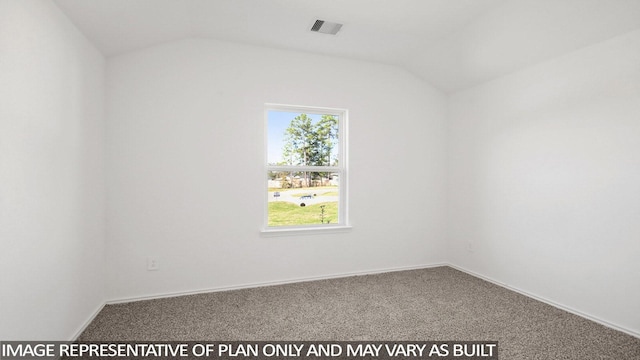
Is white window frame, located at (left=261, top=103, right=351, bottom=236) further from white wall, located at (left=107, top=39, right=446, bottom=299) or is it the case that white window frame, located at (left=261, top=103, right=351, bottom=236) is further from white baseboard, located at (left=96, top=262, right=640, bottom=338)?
white baseboard, located at (left=96, top=262, right=640, bottom=338)

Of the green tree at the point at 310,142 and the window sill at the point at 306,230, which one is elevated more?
the green tree at the point at 310,142

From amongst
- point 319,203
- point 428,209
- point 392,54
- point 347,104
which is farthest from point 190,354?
point 392,54

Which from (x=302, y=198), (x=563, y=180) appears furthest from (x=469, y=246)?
(x=302, y=198)

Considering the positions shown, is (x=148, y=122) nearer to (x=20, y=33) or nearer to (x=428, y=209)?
(x=20, y=33)

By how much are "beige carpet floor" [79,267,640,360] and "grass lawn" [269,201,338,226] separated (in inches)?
29.3

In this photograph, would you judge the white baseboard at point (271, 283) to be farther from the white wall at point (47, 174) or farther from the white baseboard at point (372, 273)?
the white wall at point (47, 174)

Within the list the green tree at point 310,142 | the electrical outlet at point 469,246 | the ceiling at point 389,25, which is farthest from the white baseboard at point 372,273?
the ceiling at point 389,25

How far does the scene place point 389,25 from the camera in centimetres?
292

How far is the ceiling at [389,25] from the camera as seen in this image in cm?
231

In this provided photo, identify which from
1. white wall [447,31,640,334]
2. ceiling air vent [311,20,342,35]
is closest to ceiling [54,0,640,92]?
ceiling air vent [311,20,342,35]

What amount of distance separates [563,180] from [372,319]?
220 centimetres

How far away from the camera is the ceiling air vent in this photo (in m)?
2.92

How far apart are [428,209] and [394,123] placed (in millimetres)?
1274

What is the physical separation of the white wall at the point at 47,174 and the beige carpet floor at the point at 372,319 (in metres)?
0.52
